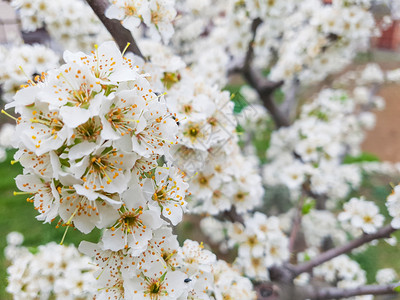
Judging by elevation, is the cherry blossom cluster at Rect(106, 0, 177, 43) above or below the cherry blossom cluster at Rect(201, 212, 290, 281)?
above

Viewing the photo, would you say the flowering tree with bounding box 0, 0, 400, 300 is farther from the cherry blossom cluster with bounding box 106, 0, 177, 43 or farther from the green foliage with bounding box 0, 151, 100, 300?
the green foliage with bounding box 0, 151, 100, 300

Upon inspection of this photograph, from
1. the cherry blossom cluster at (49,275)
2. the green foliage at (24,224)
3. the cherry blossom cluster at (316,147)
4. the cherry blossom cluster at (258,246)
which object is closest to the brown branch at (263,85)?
the cherry blossom cluster at (316,147)

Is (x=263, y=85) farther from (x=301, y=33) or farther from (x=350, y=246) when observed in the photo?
(x=350, y=246)

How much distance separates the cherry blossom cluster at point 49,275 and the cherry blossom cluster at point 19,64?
0.89 meters

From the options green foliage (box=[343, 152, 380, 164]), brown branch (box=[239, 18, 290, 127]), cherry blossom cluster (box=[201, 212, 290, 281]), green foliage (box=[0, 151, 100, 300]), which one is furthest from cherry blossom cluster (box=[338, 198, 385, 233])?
green foliage (box=[343, 152, 380, 164])

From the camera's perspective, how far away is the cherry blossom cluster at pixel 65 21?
212 cm

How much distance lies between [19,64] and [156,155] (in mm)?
1385

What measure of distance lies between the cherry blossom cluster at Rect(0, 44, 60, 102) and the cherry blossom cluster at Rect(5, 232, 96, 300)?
2.93 ft

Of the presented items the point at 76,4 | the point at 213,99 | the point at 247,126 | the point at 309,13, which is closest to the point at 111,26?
the point at 213,99

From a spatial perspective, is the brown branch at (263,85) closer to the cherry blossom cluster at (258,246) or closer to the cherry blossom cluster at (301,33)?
the cherry blossom cluster at (301,33)

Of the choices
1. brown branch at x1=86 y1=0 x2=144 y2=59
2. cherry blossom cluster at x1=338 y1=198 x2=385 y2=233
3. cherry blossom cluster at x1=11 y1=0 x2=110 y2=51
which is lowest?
cherry blossom cluster at x1=338 y1=198 x2=385 y2=233

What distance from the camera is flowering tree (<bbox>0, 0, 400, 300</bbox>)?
0.85 m

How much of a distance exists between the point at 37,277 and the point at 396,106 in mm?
11100

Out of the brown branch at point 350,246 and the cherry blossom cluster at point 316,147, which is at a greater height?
the cherry blossom cluster at point 316,147
